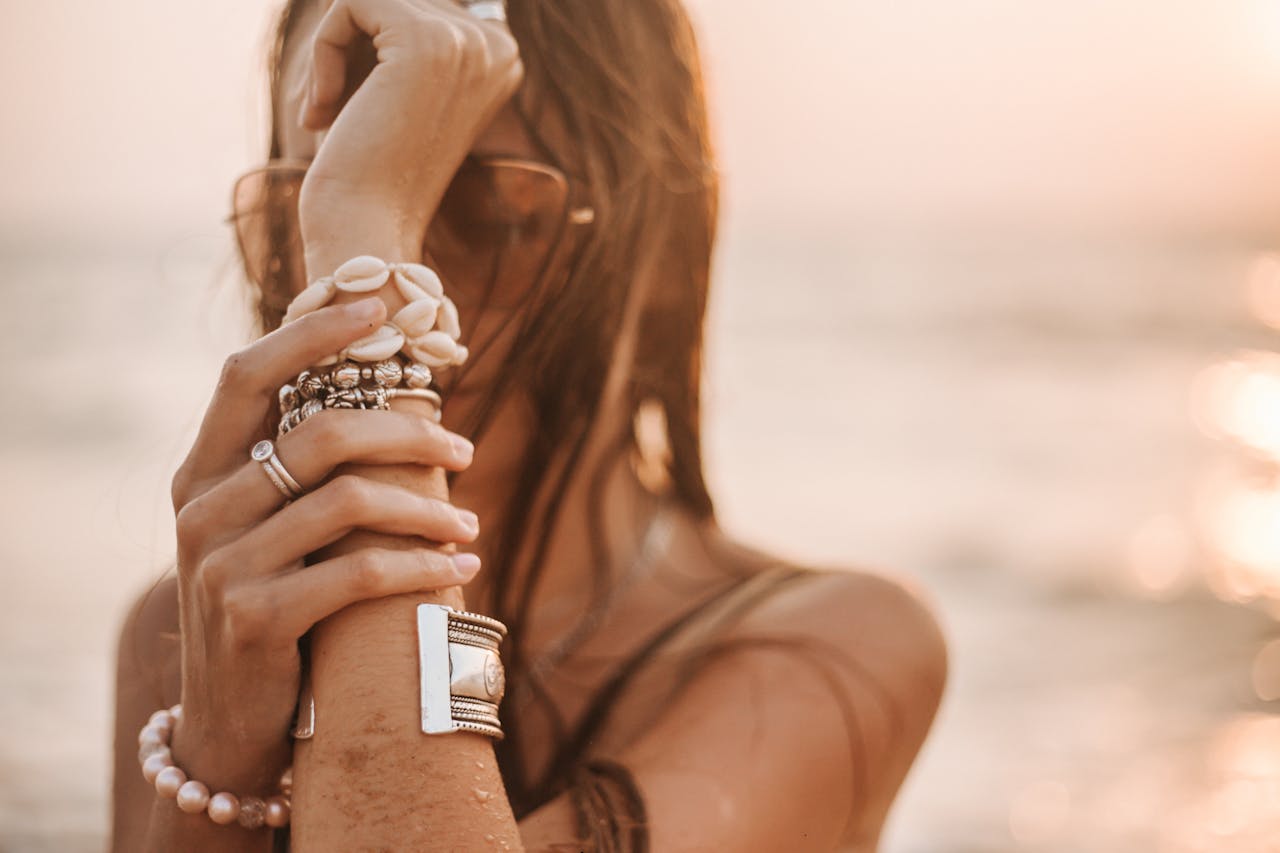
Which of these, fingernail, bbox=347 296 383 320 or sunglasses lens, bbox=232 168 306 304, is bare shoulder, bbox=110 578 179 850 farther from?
fingernail, bbox=347 296 383 320

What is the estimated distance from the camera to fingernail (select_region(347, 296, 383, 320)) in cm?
174

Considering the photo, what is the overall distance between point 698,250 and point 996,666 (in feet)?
21.7

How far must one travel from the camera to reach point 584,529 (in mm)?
2602

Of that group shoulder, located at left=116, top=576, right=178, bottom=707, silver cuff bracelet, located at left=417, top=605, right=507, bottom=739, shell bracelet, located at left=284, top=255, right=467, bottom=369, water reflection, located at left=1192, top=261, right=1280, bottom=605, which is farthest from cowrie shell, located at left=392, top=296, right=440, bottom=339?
water reflection, located at left=1192, top=261, right=1280, bottom=605

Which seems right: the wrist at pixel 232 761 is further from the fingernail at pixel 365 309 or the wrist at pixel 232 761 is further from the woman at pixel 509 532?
the fingernail at pixel 365 309

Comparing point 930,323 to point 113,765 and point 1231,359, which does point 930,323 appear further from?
point 113,765

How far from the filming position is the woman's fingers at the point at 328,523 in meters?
1.66

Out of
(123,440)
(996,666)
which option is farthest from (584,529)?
(123,440)

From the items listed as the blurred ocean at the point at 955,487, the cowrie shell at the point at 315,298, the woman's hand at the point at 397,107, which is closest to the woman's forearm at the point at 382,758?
the cowrie shell at the point at 315,298

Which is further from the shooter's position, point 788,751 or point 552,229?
point 552,229

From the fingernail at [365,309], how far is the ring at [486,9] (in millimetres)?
572

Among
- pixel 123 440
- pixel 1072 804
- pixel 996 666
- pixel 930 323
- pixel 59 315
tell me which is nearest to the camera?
pixel 1072 804

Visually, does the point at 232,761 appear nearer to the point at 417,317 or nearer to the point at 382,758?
the point at 382,758

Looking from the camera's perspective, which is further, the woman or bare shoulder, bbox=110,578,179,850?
bare shoulder, bbox=110,578,179,850
